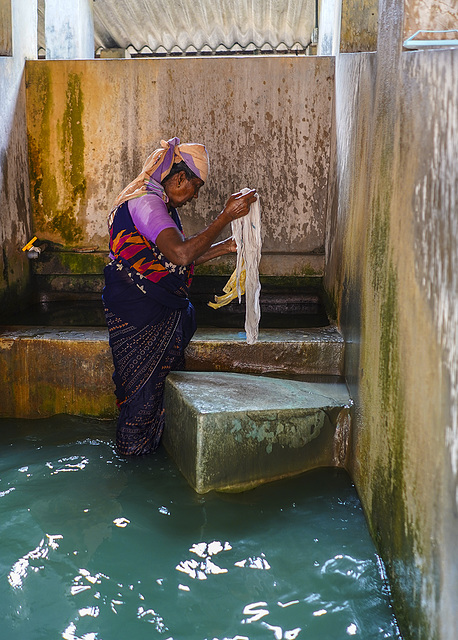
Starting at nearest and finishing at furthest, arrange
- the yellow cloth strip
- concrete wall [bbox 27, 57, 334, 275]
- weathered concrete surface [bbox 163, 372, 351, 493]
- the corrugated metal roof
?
weathered concrete surface [bbox 163, 372, 351, 493] → the yellow cloth strip → concrete wall [bbox 27, 57, 334, 275] → the corrugated metal roof

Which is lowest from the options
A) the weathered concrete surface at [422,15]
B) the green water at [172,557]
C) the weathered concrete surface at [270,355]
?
the green water at [172,557]

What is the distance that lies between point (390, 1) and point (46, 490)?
288cm

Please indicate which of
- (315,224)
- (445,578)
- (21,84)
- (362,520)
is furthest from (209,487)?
(21,84)

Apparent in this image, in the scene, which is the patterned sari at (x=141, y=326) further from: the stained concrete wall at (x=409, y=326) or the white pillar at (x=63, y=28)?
the white pillar at (x=63, y=28)

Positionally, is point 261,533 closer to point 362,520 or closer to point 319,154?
point 362,520

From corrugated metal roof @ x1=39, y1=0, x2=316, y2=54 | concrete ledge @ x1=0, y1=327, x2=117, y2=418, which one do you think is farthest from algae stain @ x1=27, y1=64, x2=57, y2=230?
corrugated metal roof @ x1=39, y1=0, x2=316, y2=54

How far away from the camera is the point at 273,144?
5.95m

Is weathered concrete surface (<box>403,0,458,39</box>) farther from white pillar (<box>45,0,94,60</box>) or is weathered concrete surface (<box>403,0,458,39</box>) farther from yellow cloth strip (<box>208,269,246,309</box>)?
white pillar (<box>45,0,94,60</box>)

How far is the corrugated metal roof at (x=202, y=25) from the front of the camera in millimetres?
7824

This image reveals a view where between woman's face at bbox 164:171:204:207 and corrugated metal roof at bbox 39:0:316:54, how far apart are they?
5.18m

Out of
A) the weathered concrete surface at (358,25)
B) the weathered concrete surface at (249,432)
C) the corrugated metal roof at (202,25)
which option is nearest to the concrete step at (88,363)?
the weathered concrete surface at (249,432)

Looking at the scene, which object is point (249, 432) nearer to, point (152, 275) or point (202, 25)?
point (152, 275)

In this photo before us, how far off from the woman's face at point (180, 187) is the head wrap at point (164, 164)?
6 centimetres

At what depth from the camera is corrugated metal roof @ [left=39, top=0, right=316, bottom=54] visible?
7824 mm
